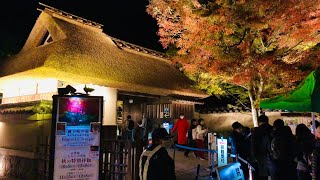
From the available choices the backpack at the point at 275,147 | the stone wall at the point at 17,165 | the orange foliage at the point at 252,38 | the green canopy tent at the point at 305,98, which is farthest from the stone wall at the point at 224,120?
the stone wall at the point at 17,165

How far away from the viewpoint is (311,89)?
510 centimetres

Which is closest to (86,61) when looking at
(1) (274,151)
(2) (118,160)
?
(2) (118,160)

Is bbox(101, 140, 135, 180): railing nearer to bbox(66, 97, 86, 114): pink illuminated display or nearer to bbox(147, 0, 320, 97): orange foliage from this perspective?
bbox(66, 97, 86, 114): pink illuminated display

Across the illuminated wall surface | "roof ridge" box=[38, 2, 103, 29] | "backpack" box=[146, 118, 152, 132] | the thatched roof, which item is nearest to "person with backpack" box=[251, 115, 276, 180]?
the thatched roof

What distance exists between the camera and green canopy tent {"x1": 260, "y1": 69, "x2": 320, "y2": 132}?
490 cm

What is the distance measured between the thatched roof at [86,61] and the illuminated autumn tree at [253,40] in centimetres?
320

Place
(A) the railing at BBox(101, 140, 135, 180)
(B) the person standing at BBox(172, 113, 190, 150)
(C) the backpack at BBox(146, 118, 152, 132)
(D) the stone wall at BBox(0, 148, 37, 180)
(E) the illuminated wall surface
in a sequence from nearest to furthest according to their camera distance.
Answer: (A) the railing at BBox(101, 140, 135, 180) < (D) the stone wall at BBox(0, 148, 37, 180) < (B) the person standing at BBox(172, 113, 190, 150) < (E) the illuminated wall surface < (C) the backpack at BBox(146, 118, 152, 132)

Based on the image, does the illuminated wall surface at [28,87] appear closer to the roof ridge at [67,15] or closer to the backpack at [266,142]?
the roof ridge at [67,15]

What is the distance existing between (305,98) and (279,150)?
1.18m

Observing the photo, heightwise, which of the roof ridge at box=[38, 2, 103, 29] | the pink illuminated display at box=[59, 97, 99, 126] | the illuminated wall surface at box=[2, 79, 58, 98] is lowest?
the pink illuminated display at box=[59, 97, 99, 126]

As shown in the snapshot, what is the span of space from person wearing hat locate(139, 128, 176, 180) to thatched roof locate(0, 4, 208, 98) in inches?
306

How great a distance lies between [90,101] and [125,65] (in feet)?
25.7

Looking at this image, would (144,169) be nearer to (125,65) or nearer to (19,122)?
(19,122)

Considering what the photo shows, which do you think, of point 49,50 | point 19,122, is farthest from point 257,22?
point 19,122
